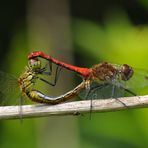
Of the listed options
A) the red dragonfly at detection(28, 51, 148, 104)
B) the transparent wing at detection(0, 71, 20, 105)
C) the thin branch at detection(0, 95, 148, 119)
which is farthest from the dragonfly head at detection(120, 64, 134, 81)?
the transparent wing at detection(0, 71, 20, 105)

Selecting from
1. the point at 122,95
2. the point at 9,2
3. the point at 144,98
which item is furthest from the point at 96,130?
the point at 9,2

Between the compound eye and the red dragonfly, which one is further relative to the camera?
the red dragonfly

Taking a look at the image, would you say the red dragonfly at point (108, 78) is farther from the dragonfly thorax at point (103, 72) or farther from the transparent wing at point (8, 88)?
the transparent wing at point (8, 88)

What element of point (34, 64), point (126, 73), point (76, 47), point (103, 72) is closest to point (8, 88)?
point (34, 64)

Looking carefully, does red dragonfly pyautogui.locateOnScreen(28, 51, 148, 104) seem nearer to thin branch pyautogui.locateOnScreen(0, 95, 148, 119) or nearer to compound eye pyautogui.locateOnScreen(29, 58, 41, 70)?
compound eye pyautogui.locateOnScreen(29, 58, 41, 70)

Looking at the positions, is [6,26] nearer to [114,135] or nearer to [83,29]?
[83,29]

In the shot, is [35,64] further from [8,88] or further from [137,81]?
[137,81]

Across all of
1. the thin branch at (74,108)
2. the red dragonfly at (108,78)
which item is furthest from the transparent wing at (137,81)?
the thin branch at (74,108)
